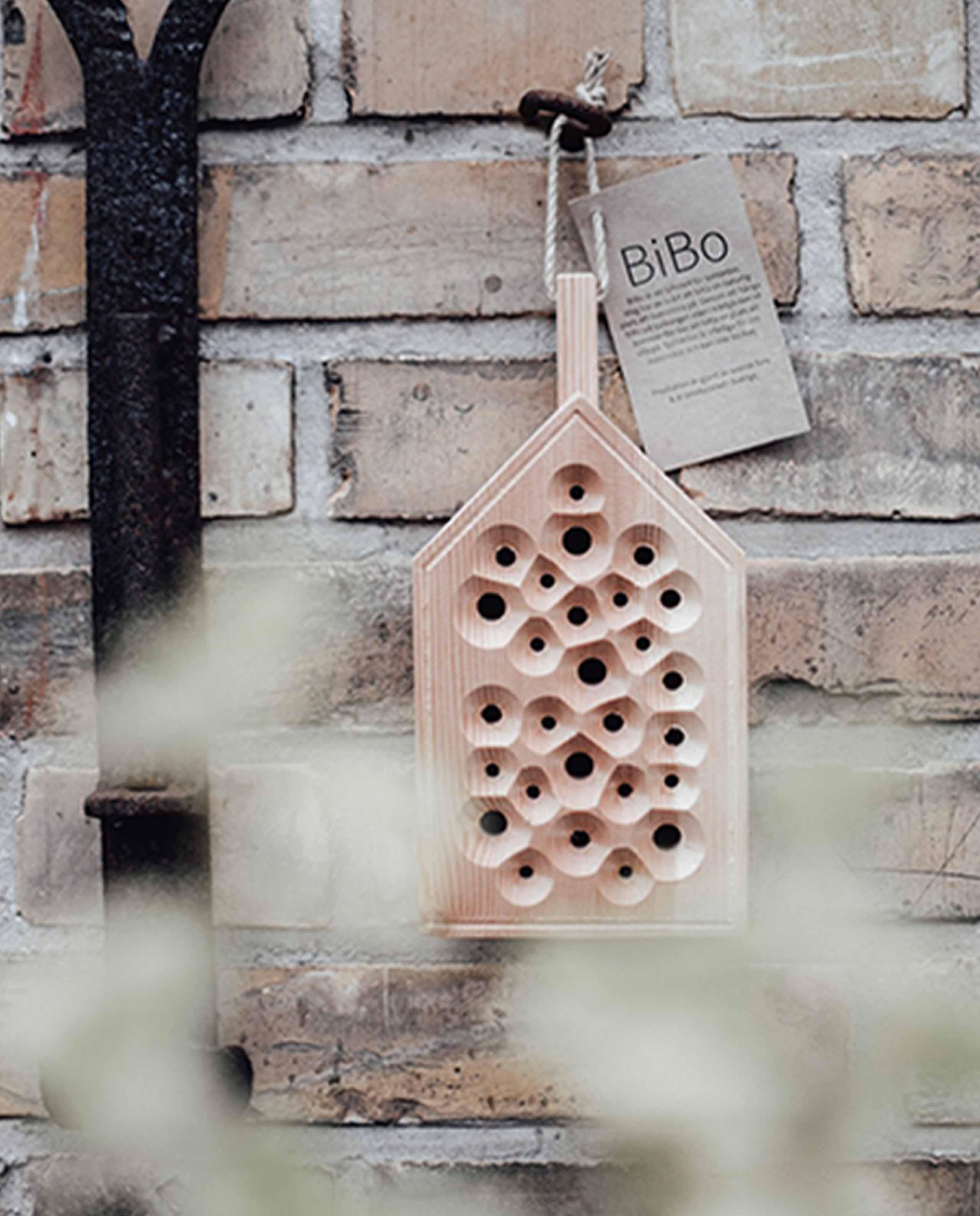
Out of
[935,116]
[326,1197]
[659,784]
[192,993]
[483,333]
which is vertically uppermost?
[935,116]

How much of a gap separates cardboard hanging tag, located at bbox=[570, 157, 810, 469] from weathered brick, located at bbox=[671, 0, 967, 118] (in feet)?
0.15

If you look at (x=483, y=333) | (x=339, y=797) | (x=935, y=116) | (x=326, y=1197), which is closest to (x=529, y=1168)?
(x=326, y=1197)

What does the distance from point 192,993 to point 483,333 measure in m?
0.37

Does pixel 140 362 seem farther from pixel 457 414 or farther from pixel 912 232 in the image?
pixel 912 232

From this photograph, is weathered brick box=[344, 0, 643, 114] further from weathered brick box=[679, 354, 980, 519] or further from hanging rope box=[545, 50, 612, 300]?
weathered brick box=[679, 354, 980, 519]

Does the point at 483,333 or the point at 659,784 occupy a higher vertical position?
the point at 483,333

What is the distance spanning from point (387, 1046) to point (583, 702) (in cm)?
21

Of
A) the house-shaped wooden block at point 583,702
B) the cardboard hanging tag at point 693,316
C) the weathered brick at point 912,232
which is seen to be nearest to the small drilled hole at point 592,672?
the house-shaped wooden block at point 583,702

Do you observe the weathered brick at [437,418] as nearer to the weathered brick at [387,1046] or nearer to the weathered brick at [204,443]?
the weathered brick at [204,443]

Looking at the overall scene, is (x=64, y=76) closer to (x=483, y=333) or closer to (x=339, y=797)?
(x=483, y=333)

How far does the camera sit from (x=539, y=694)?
0.56 metres

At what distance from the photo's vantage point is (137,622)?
1.89 ft

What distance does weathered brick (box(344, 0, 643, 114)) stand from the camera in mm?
594

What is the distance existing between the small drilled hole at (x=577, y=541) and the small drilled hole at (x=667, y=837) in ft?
0.45
